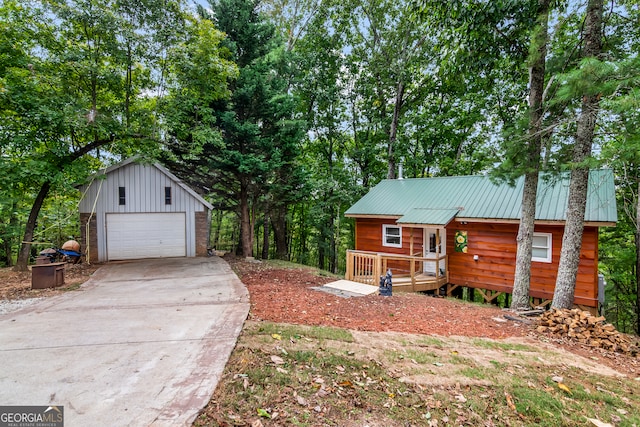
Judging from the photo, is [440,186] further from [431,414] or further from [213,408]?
[213,408]

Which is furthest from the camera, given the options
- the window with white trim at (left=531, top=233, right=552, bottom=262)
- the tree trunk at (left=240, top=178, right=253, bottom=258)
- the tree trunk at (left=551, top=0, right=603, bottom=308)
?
the tree trunk at (left=240, top=178, right=253, bottom=258)

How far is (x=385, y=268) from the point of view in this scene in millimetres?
10242

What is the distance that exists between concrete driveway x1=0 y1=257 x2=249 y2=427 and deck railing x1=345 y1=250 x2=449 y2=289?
14.2 feet

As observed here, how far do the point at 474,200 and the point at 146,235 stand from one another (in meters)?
12.4

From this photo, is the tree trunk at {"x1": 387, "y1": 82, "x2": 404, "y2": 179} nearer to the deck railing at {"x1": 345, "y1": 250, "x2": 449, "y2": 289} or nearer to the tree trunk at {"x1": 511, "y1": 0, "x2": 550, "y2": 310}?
the deck railing at {"x1": 345, "y1": 250, "x2": 449, "y2": 289}

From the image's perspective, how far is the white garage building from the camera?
1049cm

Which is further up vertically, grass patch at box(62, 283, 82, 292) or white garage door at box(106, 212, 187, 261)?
white garage door at box(106, 212, 187, 261)

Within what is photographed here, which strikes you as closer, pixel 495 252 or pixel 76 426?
pixel 76 426

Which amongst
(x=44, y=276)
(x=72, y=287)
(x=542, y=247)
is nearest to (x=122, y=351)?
(x=72, y=287)

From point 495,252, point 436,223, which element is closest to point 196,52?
point 436,223

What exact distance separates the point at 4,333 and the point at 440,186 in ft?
43.2

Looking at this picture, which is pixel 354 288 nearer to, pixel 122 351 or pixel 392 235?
pixel 392 235

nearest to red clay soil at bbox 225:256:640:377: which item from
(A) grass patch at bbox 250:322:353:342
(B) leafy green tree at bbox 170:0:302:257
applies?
(A) grass patch at bbox 250:322:353:342

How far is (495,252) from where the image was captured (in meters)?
10.2
